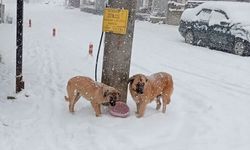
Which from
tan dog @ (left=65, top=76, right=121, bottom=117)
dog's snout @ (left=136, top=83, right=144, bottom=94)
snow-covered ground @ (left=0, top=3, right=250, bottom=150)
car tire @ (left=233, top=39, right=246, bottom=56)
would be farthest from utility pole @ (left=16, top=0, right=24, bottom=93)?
car tire @ (left=233, top=39, right=246, bottom=56)

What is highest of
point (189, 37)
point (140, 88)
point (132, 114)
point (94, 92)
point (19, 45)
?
point (19, 45)

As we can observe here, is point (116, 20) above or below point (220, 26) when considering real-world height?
above

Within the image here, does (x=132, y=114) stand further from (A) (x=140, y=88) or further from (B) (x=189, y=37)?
(B) (x=189, y=37)

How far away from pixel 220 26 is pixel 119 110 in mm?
9907

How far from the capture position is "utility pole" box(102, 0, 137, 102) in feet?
21.3

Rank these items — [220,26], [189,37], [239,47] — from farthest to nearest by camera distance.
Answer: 1. [189,37]
2. [220,26]
3. [239,47]

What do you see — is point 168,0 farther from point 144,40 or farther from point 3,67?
point 3,67

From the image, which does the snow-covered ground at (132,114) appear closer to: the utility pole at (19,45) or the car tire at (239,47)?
the utility pole at (19,45)

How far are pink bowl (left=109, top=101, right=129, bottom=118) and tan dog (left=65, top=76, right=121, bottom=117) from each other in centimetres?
19

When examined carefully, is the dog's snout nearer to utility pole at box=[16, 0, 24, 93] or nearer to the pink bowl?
the pink bowl

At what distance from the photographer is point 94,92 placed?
6.06m

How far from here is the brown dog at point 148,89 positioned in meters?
6.02

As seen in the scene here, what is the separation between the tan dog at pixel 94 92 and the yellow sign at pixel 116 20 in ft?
2.82

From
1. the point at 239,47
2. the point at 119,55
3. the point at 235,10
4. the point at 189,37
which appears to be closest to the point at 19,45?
the point at 119,55
